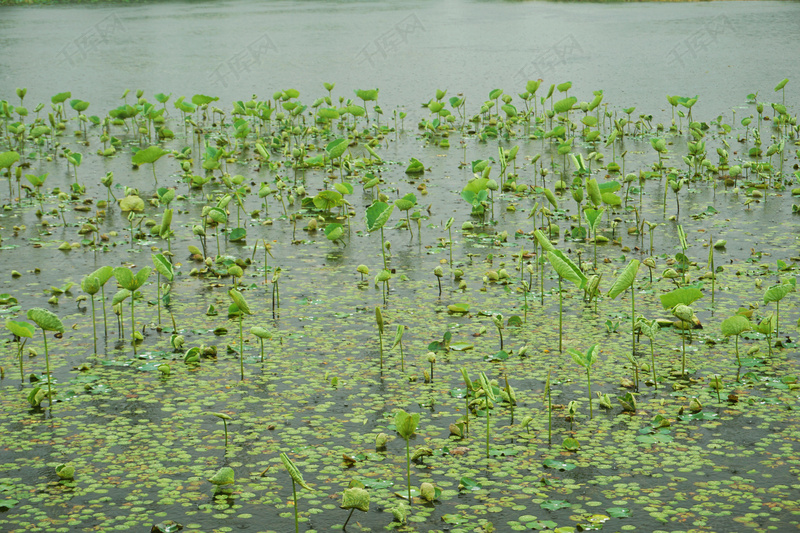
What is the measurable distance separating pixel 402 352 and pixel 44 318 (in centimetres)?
159

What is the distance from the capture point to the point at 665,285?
4.85 meters

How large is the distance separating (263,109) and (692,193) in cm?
439

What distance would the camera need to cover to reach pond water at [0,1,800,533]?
2916 millimetres

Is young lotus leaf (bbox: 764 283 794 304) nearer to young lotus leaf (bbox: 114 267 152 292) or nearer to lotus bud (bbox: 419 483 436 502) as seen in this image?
lotus bud (bbox: 419 483 436 502)

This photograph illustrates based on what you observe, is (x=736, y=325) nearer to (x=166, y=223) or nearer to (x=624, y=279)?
(x=624, y=279)

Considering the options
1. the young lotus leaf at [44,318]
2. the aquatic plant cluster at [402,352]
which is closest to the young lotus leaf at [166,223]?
the aquatic plant cluster at [402,352]

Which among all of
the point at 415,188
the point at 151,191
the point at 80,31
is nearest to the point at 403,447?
the point at 415,188

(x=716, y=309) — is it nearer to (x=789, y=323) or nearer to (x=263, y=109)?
(x=789, y=323)

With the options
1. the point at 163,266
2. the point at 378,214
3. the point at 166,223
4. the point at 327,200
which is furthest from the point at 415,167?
the point at 163,266

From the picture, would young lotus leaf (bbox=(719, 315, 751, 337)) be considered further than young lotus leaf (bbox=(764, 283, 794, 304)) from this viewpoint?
No

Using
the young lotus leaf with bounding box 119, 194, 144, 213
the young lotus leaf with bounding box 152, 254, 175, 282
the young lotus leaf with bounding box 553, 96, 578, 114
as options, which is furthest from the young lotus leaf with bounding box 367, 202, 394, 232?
the young lotus leaf with bounding box 553, 96, 578, 114

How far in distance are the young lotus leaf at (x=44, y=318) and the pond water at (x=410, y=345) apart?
270 mm

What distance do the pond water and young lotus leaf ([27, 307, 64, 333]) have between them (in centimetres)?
27

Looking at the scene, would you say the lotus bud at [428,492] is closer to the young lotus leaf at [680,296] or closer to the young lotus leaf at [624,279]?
the young lotus leaf at [624,279]
